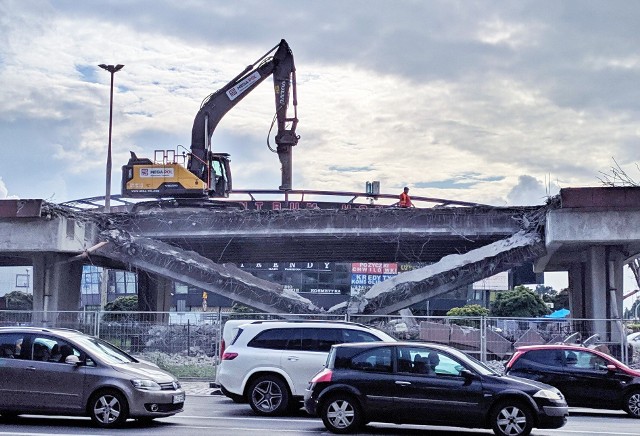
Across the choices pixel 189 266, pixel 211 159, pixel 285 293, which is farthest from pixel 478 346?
pixel 211 159

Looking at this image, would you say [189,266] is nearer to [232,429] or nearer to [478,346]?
[478,346]

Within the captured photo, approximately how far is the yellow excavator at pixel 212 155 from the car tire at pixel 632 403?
59.3ft

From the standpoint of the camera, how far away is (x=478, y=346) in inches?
893

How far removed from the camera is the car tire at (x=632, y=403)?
1714 centimetres

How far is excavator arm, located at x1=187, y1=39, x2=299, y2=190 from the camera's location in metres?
33.4

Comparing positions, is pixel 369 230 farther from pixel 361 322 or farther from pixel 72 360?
pixel 72 360

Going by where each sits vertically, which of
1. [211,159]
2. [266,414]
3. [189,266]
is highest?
[211,159]

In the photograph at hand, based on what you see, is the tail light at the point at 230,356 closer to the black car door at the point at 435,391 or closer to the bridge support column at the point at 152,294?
the black car door at the point at 435,391

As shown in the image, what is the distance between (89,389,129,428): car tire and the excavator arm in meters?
20.4

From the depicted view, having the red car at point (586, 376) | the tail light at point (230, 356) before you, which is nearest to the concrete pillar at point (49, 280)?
the tail light at point (230, 356)

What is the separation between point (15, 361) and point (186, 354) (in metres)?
10.5

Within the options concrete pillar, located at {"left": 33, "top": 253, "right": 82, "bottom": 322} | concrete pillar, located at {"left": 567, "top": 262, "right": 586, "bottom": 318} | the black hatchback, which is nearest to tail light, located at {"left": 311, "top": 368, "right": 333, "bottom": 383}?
the black hatchback

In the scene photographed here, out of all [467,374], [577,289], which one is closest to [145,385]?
[467,374]

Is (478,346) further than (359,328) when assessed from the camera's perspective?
Yes
